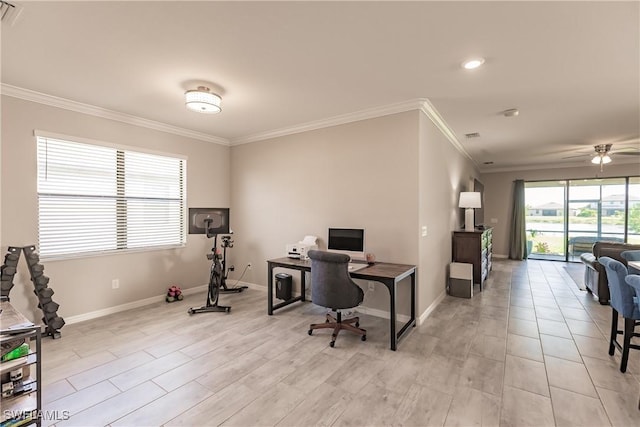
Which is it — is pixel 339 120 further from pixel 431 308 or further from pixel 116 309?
pixel 116 309

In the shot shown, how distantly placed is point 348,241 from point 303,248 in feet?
2.15

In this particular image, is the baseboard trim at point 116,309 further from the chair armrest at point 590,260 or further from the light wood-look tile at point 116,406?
the chair armrest at point 590,260

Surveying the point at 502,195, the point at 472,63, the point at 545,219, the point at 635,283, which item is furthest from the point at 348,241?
the point at 545,219

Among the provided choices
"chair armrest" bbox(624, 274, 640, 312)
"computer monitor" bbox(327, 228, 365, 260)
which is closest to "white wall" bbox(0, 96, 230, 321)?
"computer monitor" bbox(327, 228, 365, 260)

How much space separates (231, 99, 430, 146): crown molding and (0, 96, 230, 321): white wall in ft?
2.61

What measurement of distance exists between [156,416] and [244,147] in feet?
13.4

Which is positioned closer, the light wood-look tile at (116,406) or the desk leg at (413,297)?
the light wood-look tile at (116,406)

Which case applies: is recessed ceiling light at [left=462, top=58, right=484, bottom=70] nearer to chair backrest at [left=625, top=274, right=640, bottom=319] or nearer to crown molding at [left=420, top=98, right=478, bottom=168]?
crown molding at [left=420, top=98, right=478, bottom=168]

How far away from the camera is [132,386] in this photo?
7.42ft

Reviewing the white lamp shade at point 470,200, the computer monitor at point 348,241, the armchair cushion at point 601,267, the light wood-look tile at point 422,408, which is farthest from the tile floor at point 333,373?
the white lamp shade at point 470,200

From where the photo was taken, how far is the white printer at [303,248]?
3994 millimetres

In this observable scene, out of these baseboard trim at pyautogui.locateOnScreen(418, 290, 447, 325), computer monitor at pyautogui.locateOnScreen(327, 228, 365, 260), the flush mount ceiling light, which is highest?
the flush mount ceiling light

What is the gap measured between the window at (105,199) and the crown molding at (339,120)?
1253mm

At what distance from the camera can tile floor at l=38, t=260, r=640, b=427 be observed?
195 centimetres
